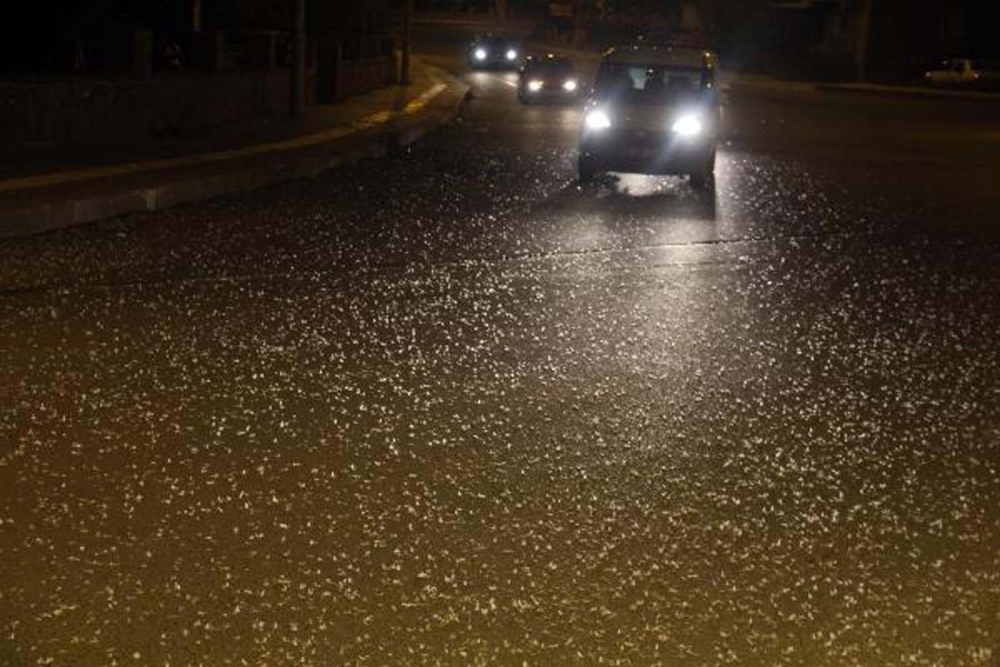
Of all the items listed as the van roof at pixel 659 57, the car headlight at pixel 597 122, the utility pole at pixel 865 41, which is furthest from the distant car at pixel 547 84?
the utility pole at pixel 865 41

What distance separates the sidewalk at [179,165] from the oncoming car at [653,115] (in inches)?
147

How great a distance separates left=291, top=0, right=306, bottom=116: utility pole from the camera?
2581 cm

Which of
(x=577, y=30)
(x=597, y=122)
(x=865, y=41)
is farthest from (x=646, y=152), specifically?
(x=577, y=30)

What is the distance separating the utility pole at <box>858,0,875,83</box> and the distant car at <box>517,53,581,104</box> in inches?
1024

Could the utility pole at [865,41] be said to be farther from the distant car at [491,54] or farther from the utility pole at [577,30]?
the utility pole at [577,30]

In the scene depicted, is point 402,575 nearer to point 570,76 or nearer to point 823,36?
point 570,76

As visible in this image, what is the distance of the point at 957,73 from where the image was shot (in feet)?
206

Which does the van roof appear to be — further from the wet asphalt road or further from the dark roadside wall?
the dark roadside wall

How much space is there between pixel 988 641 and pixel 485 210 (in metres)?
11.6

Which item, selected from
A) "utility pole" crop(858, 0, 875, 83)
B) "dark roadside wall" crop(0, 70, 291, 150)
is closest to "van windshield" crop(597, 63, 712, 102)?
"dark roadside wall" crop(0, 70, 291, 150)

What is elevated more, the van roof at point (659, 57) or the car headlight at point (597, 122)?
the van roof at point (659, 57)

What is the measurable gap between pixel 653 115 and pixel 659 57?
1.44 meters

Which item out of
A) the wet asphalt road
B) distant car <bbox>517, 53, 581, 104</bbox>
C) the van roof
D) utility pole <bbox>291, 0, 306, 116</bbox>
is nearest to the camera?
A: the wet asphalt road

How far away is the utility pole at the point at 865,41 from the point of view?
65644 mm
